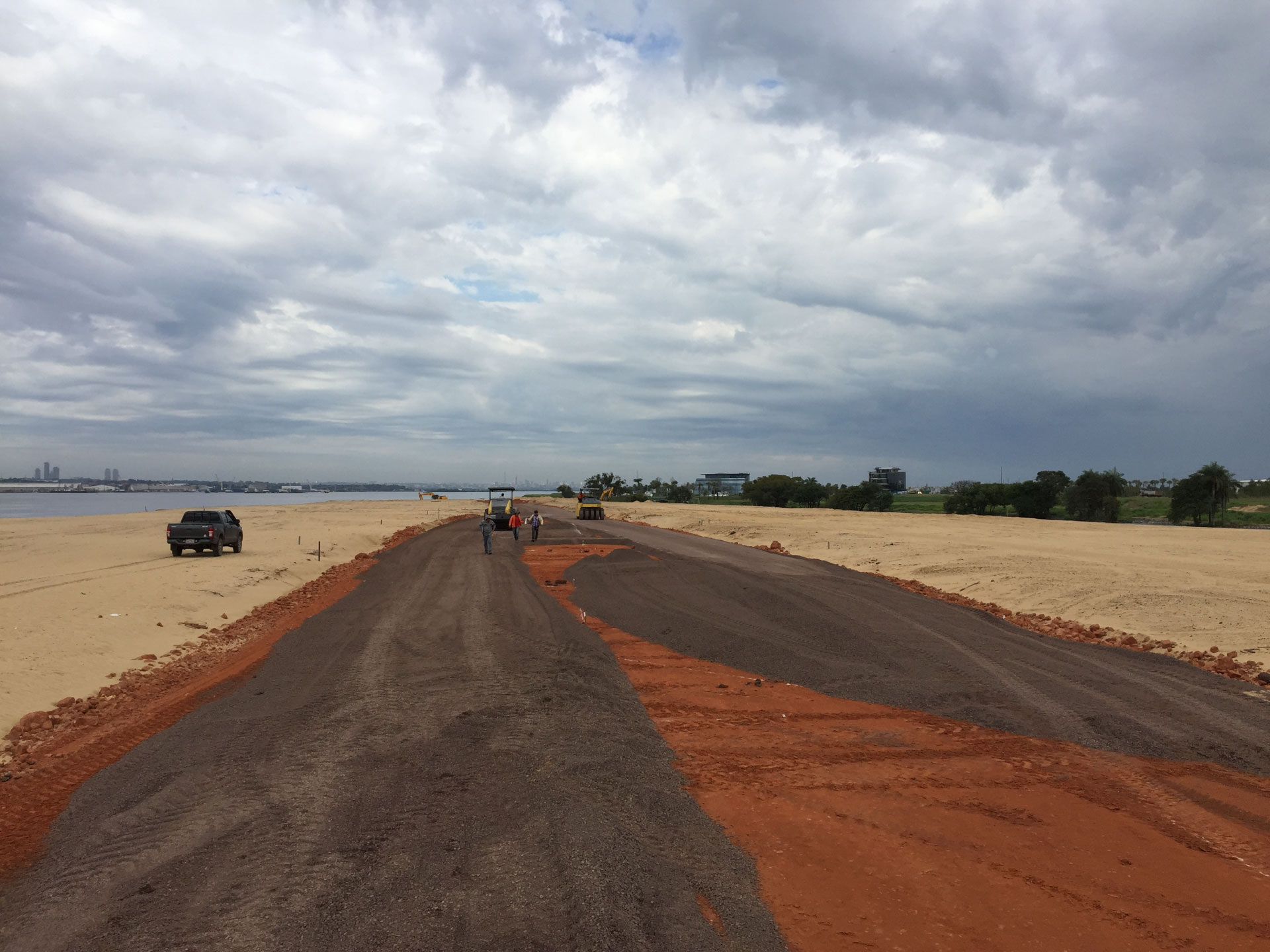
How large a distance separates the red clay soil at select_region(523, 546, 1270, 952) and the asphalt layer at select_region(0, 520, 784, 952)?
516 mm

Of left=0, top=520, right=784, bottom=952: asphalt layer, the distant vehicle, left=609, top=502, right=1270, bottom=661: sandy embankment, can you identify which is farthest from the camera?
the distant vehicle

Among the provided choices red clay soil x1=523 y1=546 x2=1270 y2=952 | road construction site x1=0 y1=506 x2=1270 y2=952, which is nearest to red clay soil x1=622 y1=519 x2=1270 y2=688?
road construction site x1=0 y1=506 x2=1270 y2=952

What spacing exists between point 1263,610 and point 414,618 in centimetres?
1793

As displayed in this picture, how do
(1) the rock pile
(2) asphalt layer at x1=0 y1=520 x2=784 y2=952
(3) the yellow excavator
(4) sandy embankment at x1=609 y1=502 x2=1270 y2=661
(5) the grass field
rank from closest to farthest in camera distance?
(2) asphalt layer at x1=0 y1=520 x2=784 y2=952 < (1) the rock pile < (4) sandy embankment at x1=609 y1=502 x2=1270 y2=661 < (3) the yellow excavator < (5) the grass field

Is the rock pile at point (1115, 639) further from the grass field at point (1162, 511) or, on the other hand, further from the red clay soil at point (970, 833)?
the grass field at point (1162, 511)

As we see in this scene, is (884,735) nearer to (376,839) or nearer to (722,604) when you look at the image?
(376,839)

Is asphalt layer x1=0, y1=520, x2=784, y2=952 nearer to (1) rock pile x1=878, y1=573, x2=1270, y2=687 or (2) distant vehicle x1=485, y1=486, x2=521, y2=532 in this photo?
(1) rock pile x1=878, y1=573, x2=1270, y2=687

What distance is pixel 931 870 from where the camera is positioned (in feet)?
17.9

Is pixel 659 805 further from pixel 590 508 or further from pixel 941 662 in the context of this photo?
pixel 590 508

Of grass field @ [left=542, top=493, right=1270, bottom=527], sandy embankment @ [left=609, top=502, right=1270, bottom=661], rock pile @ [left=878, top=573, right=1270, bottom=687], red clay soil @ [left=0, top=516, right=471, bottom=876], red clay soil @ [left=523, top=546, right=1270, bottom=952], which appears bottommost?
red clay soil @ [left=0, top=516, right=471, bottom=876]

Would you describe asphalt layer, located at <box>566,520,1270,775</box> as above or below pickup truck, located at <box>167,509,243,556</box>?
below

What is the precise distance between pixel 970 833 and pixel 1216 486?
80971 millimetres

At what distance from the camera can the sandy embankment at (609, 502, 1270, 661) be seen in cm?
1476

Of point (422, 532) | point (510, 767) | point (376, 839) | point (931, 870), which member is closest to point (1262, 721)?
point (931, 870)
